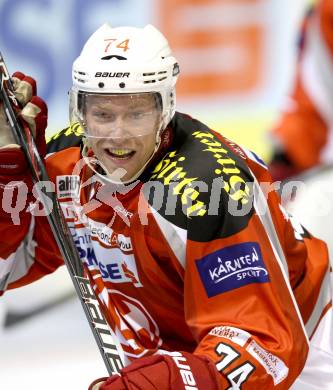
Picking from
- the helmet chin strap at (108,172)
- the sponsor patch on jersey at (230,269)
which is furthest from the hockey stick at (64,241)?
the sponsor patch on jersey at (230,269)

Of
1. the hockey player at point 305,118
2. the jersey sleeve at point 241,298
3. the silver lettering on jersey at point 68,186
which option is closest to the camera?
the jersey sleeve at point 241,298

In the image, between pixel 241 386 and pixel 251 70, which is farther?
pixel 251 70

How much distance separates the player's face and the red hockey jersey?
0.21 feet

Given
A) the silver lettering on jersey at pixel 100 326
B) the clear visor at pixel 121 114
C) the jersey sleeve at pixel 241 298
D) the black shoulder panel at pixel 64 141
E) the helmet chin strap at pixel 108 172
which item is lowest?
the silver lettering on jersey at pixel 100 326

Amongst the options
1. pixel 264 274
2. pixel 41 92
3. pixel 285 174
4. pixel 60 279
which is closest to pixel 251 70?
pixel 285 174

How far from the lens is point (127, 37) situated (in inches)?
106

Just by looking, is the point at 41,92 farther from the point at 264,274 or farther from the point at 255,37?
the point at 264,274

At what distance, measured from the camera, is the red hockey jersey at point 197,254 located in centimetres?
247

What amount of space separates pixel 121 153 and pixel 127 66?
0.20 meters

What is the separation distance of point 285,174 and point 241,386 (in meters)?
3.64

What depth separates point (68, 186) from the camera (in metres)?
2.91

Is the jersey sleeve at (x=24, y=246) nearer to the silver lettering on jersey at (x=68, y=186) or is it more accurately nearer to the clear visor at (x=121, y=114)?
the silver lettering on jersey at (x=68, y=186)

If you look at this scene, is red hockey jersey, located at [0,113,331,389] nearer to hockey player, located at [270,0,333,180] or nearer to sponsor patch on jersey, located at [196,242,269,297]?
sponsor patch on jersey, located at [196,242,269,297]

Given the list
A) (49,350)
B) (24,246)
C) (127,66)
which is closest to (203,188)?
(127,66)
